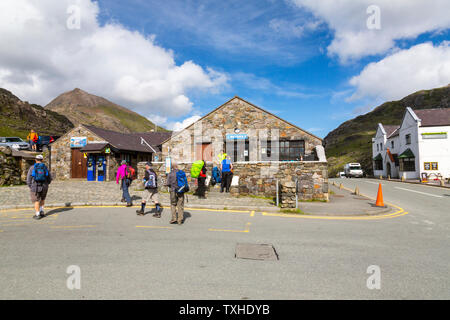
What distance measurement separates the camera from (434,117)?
1375 inches

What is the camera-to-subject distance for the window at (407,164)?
1407 inches

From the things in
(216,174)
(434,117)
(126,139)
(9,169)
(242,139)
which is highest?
(434,117)

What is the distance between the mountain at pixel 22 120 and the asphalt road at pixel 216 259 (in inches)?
2557

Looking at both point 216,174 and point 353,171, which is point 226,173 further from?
point 353,171

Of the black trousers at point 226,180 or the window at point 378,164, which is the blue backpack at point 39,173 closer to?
the black trousers at point 226,180

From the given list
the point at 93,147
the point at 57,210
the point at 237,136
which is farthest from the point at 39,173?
the point at 93,147

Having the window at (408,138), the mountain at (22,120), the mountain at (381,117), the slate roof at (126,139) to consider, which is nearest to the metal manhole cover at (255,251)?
the slate roof at (126,139)

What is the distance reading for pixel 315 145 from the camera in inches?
711

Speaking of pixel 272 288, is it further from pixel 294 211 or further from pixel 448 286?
pixel 294 211

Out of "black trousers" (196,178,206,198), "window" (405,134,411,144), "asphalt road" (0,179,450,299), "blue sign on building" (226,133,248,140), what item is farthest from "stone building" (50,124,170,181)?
"window" (405,134,411,144)

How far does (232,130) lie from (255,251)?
14250 mm

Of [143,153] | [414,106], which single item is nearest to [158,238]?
[143,153]

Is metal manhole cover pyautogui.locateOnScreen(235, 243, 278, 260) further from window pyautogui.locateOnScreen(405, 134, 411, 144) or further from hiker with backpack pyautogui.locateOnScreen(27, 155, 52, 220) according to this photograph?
window pyautogui.locateOnScreen(405, 134, 411, 144)
